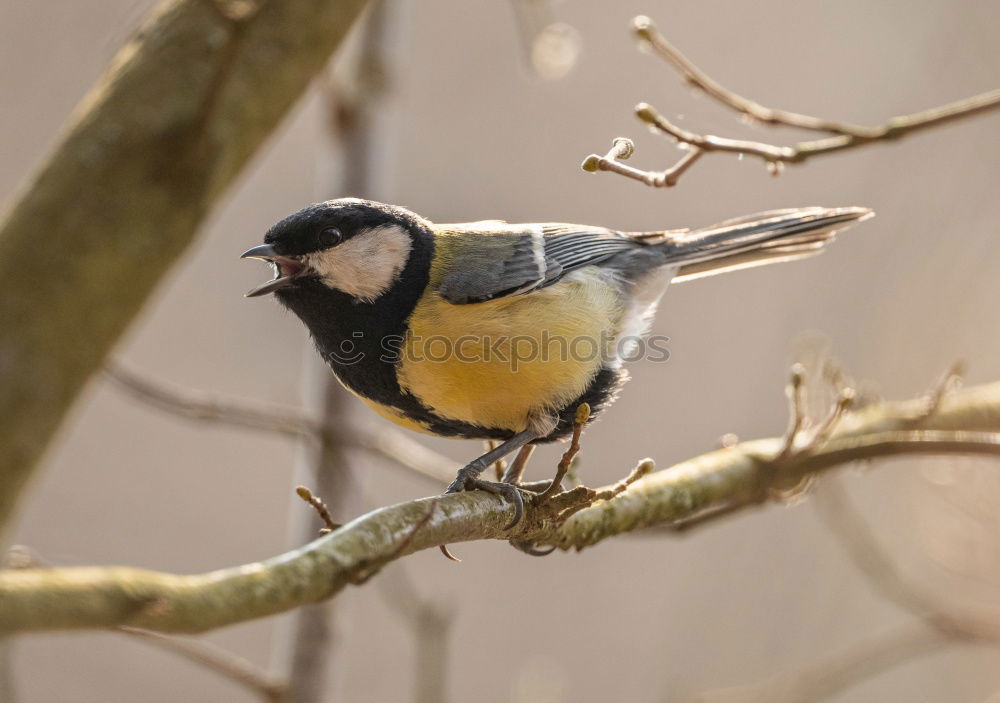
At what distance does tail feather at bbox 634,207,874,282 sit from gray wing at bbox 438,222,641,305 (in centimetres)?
13

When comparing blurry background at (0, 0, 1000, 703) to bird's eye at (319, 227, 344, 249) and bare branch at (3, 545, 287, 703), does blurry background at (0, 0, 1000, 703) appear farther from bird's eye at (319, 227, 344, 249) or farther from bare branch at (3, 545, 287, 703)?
bird's eye at (319, 227, 344, 249)

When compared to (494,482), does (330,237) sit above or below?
above

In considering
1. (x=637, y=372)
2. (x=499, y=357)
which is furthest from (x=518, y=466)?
(x=637, y=372)

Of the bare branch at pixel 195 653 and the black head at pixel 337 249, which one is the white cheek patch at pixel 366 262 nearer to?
the black head at pixel 337 249

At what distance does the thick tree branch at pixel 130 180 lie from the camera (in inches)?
54.1

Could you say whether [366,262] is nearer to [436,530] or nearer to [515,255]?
[515,255]

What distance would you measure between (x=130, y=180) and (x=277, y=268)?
0.41m

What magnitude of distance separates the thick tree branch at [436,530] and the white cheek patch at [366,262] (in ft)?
1.66

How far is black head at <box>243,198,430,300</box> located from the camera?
1767 mm

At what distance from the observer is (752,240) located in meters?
2.46

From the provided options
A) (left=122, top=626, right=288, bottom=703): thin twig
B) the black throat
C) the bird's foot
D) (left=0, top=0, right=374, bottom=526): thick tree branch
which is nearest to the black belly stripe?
the black throat

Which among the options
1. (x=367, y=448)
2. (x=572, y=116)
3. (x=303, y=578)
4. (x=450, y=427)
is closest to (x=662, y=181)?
(x=450, y=427)

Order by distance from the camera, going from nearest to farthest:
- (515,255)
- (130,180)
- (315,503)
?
(315,503) → (130,180) → (515,255)

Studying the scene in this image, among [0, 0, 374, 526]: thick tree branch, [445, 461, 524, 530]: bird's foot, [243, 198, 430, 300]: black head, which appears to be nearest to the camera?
[0, 0, 374, 526]: thick tree branch
